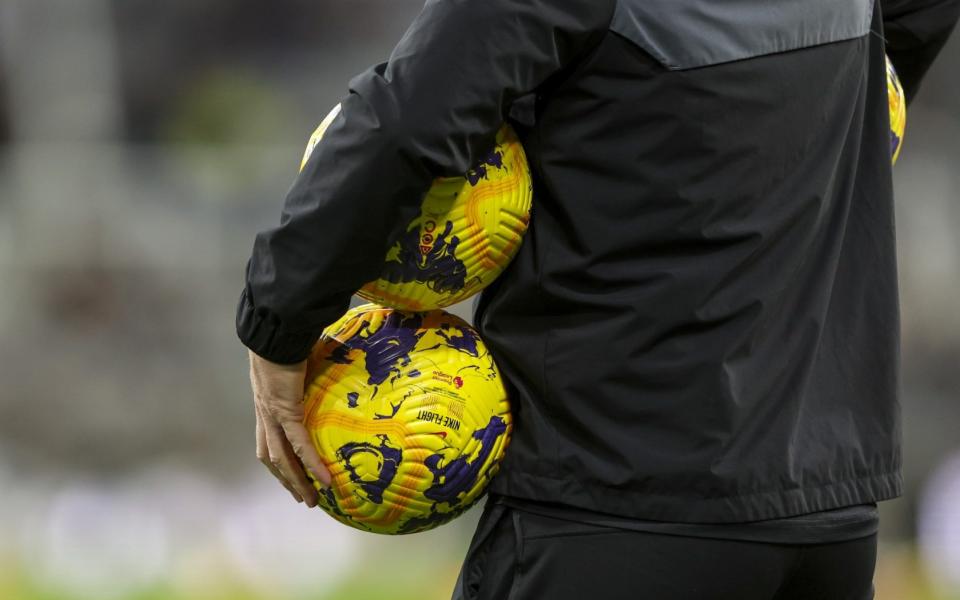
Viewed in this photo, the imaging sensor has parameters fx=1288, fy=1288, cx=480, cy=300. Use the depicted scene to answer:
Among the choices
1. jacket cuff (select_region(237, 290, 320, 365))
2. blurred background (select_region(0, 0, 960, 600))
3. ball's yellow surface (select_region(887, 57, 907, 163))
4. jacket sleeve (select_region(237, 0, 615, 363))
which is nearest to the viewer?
jacket sleeve (select_region(237, 0, 615, 363))

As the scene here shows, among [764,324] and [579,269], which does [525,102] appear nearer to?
[579,269]

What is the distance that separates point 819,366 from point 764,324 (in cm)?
13

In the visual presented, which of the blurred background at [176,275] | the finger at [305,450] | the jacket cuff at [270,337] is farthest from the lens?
the blurred background at [176,275]

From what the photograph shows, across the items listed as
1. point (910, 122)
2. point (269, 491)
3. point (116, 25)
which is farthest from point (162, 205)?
point (910, 122)

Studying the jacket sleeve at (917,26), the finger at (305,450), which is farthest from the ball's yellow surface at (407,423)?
the jacket sleeve at (917,26)

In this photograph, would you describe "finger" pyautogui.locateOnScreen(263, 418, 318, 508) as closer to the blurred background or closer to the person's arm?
the person's arm

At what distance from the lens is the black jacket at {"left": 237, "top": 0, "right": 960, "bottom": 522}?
58.8 inches

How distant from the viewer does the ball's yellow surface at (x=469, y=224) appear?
5.35 ft

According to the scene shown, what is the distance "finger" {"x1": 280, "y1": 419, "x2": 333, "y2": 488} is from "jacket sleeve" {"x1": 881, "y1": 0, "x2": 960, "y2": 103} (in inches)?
44.9

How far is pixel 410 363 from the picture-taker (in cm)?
173

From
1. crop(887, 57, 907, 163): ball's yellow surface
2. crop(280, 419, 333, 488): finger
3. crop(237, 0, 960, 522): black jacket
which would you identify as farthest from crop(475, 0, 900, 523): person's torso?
crop(887, 57, 907, 163): ball's yellow surface

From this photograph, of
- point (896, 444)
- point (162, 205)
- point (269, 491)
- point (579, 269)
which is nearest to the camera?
point (579, 269)

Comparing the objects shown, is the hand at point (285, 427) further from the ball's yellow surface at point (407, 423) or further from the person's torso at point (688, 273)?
the person's torso at point (688, 273)

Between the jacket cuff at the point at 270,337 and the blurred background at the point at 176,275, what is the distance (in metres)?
3.19
